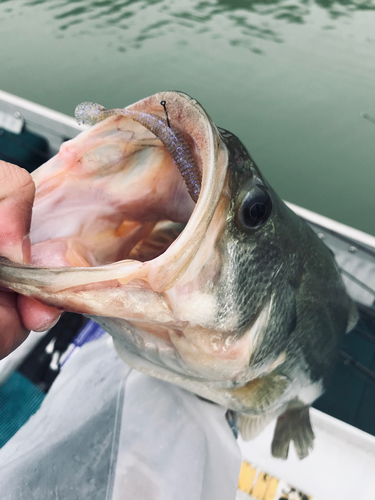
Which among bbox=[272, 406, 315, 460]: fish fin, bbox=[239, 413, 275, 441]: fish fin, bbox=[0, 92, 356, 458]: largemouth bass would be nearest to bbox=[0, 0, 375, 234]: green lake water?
bbox=[272, 406, 315, 460]: fish fin

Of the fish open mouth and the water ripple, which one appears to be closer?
the fish open mouth

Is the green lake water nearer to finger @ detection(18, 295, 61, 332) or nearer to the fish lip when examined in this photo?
the fish lip

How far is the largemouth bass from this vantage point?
2.71 feet

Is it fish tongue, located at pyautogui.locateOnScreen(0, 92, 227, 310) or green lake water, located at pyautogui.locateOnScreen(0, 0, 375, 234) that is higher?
fish tongue, located at pyautogui.locateOnScreen(0, 92, 227, 310)

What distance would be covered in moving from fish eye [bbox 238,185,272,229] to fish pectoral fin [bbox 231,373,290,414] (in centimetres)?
71

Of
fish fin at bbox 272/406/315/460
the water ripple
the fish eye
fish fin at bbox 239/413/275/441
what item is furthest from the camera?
the water ripple

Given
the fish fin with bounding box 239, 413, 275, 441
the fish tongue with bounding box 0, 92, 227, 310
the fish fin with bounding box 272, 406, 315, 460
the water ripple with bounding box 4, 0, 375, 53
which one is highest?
the fish tongue with bounding box 0, 92, 227, 310

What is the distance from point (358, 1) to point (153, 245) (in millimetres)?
8275

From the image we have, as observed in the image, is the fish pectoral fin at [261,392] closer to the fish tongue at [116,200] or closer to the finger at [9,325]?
the fish tongue at [116,200]

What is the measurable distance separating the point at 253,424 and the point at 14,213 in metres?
1.44

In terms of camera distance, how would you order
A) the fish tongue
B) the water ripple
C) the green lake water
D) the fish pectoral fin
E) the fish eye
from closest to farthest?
the fish tongue < the fish eye < the fish pectoral fin < the green lake water < the water ripple

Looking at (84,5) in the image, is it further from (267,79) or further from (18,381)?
(18,381)

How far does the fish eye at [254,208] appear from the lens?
3.20 ft

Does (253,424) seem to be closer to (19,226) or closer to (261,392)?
(261,392)
